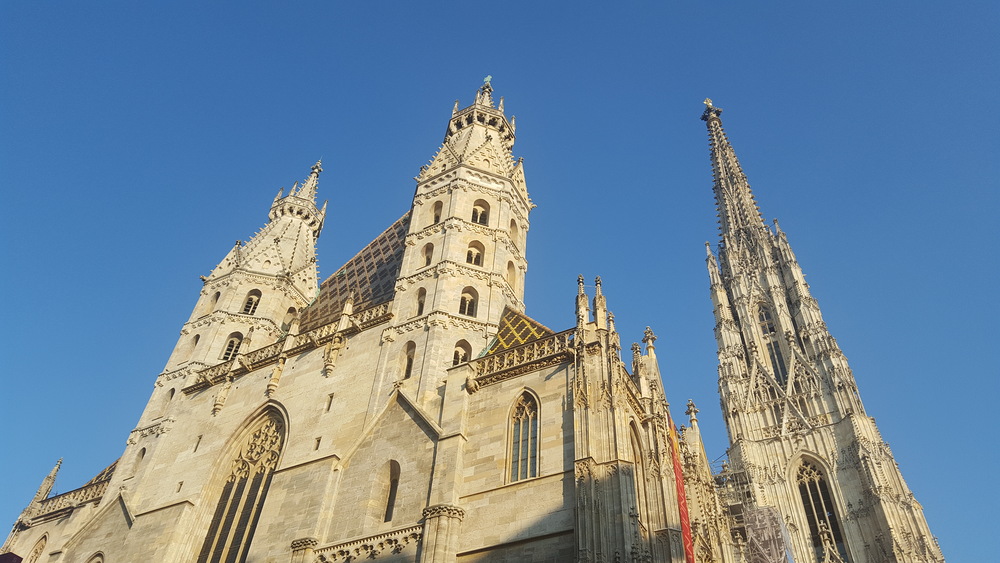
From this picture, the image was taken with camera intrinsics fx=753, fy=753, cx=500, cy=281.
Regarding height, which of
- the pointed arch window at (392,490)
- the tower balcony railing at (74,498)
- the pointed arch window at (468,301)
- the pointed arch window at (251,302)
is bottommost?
the pointed arch window at (392,490)

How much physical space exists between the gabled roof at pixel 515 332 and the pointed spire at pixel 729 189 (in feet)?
164

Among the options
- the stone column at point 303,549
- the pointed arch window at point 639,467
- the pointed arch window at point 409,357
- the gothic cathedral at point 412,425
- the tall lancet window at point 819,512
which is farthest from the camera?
the tall lancet window at point 819,512

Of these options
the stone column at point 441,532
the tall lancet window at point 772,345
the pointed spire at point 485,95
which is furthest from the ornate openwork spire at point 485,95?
the tall lancet window at point 772,345

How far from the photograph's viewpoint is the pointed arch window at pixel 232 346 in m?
29.9

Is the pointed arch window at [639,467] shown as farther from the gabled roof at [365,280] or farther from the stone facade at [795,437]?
the stone facade at [795,437]

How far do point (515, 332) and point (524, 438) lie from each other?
16.2 ft

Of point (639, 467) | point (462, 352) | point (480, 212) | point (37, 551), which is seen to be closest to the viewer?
point (639, 467)

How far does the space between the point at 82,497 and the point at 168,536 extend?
7.03 m

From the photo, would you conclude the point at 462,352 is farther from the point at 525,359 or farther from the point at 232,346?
the point at 232,346

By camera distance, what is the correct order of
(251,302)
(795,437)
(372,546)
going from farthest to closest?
1. (795,437)
2. (251,302)
3. (372,546)

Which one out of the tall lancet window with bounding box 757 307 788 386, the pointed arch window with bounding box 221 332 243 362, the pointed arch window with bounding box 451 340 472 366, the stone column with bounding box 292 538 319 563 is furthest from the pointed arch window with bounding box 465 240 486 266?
the tall lancet window with bounding box 757 307 788 386

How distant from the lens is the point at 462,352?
77.1ft

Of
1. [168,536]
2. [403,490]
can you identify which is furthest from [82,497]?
[403,490]

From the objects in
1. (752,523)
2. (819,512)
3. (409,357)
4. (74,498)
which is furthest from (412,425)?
(819,512)
